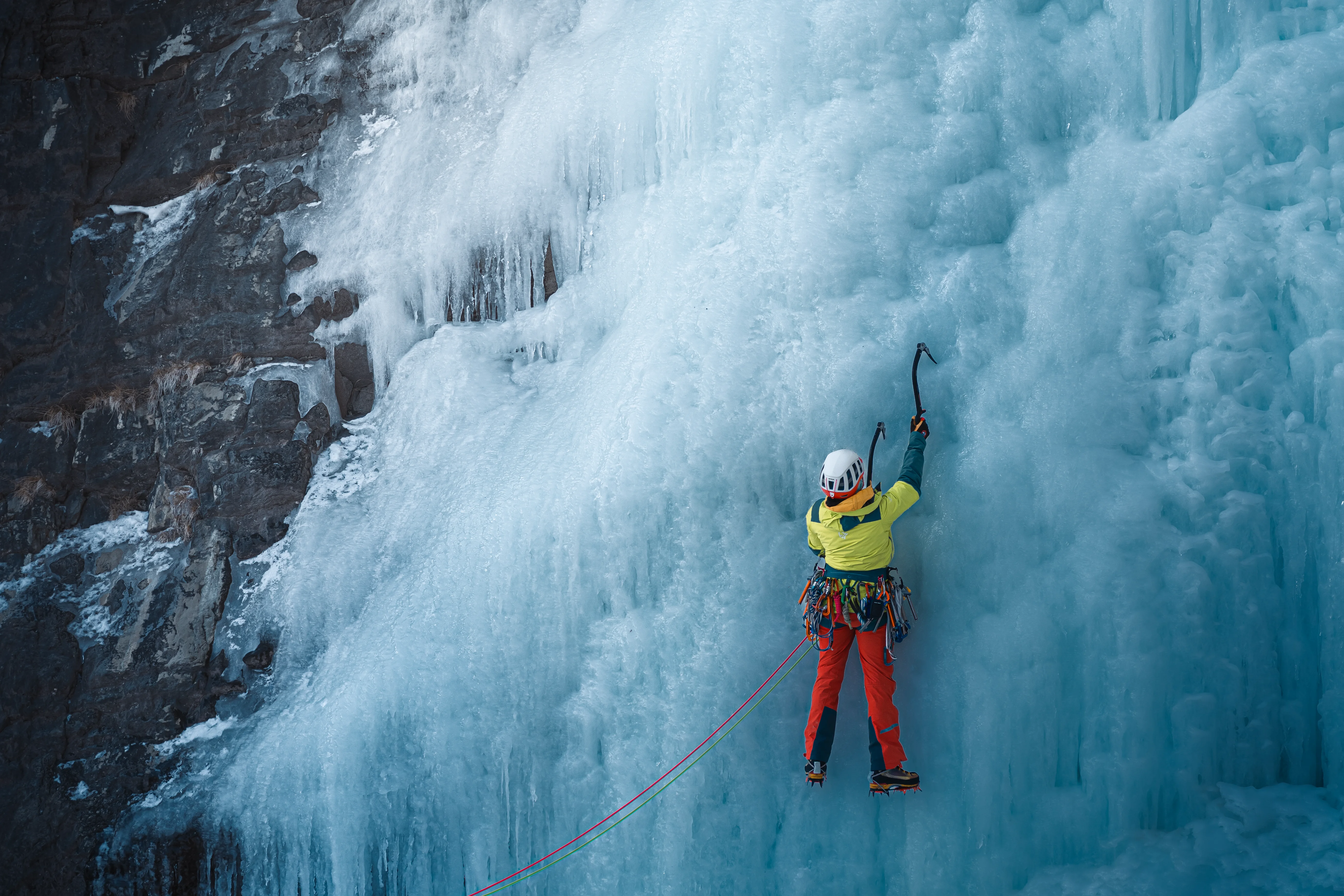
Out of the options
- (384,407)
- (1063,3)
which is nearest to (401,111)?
(384,407)

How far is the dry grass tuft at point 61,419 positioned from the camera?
233 inches

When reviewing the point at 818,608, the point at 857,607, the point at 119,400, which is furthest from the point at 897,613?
the point at 119,400

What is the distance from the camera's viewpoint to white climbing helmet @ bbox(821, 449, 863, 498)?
326 cm

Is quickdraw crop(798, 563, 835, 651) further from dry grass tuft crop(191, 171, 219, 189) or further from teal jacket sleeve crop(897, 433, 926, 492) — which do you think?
dry grass tuft crop(191, 171, 219, 189)

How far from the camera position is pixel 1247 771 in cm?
326

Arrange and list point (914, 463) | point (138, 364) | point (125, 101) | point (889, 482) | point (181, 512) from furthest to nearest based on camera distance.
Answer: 1. point (125, 101)
2. point (138, 364)
3. point (181, 512)
4. point (889, 482)
5. point (914, 463)

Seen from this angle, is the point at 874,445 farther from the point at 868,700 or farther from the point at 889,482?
the point at 868,700

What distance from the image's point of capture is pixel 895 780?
129 inches

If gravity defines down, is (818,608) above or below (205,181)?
below

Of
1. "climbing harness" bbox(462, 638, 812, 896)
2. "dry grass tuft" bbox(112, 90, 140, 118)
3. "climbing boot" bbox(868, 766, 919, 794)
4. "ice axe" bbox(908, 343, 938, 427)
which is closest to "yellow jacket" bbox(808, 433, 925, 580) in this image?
"ice axe" bbox(908, 343, 938, 427)

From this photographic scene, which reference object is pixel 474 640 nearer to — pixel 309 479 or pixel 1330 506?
pixel 309 479

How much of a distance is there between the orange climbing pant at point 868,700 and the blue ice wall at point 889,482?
0.71 ft

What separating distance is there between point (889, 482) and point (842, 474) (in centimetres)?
47

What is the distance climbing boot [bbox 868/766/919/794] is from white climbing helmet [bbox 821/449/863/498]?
0.91 meters
